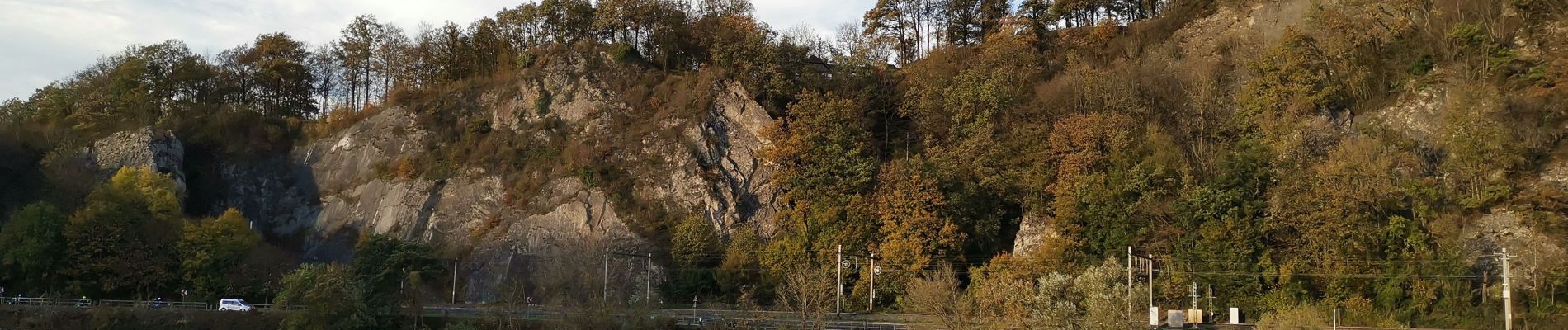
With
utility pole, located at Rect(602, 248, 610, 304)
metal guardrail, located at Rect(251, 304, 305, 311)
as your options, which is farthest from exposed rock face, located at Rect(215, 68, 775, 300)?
metal guardrail, located at Rect(251, 304, 305, 311)

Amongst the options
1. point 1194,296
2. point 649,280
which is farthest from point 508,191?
point 1194,296

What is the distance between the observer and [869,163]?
59.3m

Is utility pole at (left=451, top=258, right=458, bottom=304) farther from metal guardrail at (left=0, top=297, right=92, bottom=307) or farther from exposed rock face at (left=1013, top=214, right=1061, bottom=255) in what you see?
exposed rock face at (left=1013, top=214, right=1061, bottom=255)

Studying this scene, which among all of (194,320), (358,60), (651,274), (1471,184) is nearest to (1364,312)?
(1471,184)

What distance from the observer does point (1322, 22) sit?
189 ft

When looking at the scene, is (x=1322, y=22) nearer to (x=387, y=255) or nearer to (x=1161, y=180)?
(x=1161, y=180)

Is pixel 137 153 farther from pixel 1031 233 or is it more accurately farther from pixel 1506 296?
pixel 1506 296

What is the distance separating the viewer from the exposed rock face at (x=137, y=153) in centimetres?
7044

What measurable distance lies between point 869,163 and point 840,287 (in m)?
10.9

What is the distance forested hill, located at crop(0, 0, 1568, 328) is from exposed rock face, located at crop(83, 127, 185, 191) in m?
0.22

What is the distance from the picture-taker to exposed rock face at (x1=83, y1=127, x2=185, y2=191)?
231ft

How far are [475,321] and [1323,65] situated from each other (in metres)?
44.9

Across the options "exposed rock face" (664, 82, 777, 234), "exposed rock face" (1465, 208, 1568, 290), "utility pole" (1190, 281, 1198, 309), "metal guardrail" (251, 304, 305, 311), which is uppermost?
"exposed rock face" (664, 82, 777, 234)

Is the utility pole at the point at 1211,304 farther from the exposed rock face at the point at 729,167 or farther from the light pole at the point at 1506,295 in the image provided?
A: the exposed rock face at the point at 729,167
